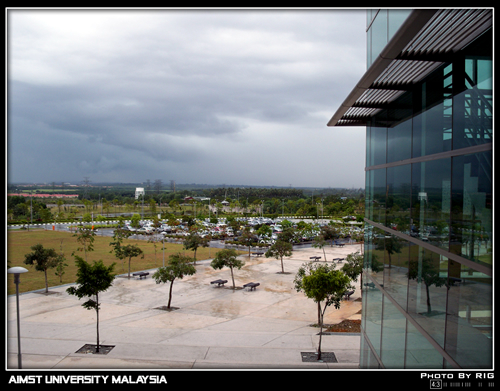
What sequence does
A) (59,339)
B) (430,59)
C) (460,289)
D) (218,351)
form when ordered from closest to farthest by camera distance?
(460,289) < (430,59) < (218,351) < (59,339)

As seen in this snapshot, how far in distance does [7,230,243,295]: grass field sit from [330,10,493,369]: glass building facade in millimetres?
18589

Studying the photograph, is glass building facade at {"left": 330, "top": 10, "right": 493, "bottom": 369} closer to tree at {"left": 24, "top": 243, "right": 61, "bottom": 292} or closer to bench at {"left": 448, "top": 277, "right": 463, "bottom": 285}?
bench at {"left": 448, "top": 277, "right": 463, "bottom": 285}

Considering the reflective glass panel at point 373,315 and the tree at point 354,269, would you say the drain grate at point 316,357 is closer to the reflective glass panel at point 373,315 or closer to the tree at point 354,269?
the reflective glass panel at point 373,315

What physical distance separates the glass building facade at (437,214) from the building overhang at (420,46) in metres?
0.13

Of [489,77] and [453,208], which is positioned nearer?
[489,77]

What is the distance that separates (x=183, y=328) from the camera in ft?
53.7

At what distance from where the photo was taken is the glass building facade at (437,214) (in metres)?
4.34

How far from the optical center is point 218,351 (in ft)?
42.9

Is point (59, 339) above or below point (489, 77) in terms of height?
below

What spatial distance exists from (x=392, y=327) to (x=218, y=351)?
25.4ft

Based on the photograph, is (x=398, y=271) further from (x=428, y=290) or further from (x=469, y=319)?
(x=469, y=319)
